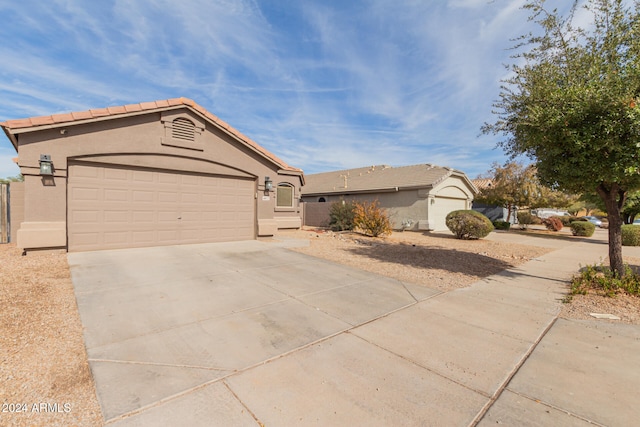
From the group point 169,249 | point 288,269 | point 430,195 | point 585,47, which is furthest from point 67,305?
point 430,195

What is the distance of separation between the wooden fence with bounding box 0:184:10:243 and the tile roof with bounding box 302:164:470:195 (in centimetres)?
1806

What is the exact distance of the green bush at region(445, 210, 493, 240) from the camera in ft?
47.0

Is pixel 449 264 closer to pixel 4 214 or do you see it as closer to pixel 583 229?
pixel 4 214

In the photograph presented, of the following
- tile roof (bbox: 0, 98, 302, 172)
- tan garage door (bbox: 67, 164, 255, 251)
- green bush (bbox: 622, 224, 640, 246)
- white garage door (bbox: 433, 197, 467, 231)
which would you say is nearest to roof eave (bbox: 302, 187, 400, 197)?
white garage door (bbox: 433, 197, 467, 231)

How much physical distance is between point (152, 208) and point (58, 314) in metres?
6.10

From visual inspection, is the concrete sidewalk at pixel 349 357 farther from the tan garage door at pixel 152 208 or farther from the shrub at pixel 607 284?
the tan garage door at pixel 152 208

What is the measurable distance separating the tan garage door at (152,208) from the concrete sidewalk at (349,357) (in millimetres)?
3563

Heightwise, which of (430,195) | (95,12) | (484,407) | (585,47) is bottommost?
(484,407)

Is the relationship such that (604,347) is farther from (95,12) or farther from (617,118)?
(95,12)

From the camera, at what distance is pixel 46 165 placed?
25.8ft

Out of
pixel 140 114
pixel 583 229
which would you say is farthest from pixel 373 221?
pixel 583 229

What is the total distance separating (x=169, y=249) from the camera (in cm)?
941

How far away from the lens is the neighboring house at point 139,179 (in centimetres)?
792

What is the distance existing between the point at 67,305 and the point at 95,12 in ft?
26.7
